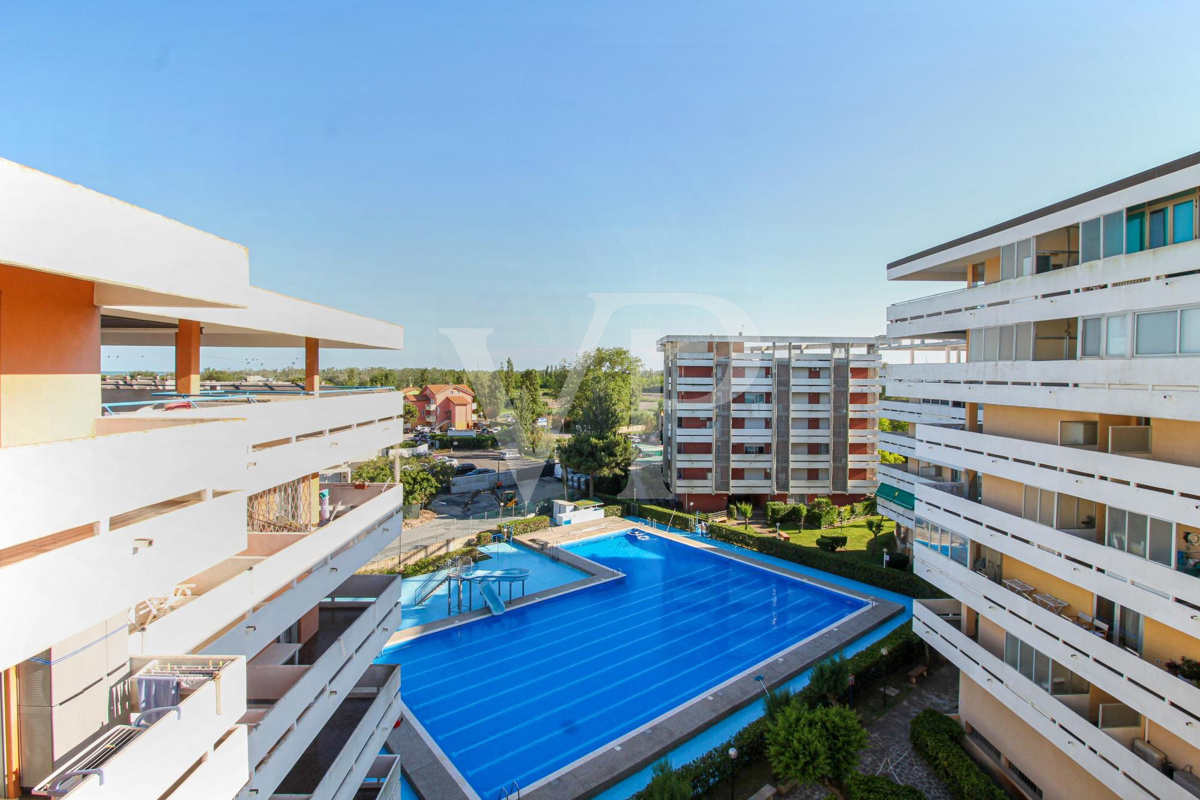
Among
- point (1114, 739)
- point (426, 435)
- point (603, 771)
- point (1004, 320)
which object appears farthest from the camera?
point (426, 435)

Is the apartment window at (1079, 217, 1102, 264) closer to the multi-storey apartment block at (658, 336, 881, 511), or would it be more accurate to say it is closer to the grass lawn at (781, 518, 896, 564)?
the grass lawn at (781, 518, 896, 564)

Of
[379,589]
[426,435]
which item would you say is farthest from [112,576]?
[426,435]

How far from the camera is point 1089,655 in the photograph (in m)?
8.74

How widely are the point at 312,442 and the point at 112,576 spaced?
392 cm

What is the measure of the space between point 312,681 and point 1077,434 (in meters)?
12.5

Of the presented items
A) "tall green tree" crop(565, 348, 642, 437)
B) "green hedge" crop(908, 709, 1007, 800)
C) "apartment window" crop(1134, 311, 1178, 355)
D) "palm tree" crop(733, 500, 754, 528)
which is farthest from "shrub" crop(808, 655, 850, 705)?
"tall green tree" crop(565, 348, 642, 437)

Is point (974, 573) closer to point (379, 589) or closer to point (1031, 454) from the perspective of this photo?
point (1031, 454)

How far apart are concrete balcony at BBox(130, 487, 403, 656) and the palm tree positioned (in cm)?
2276

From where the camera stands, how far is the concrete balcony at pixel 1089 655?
7363mm

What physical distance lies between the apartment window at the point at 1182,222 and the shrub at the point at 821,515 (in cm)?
2258

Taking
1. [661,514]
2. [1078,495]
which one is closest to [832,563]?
[661,514]

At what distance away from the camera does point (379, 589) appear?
1014 centimetres

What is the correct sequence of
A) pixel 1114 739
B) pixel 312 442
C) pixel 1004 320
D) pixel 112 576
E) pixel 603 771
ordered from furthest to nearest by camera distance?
1. pixel 603 771
2. pixel 1004 320
3. pixel 1114 739
4. pixel 312 442
5. pixel 112 576

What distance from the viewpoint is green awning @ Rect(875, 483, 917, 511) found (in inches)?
811
